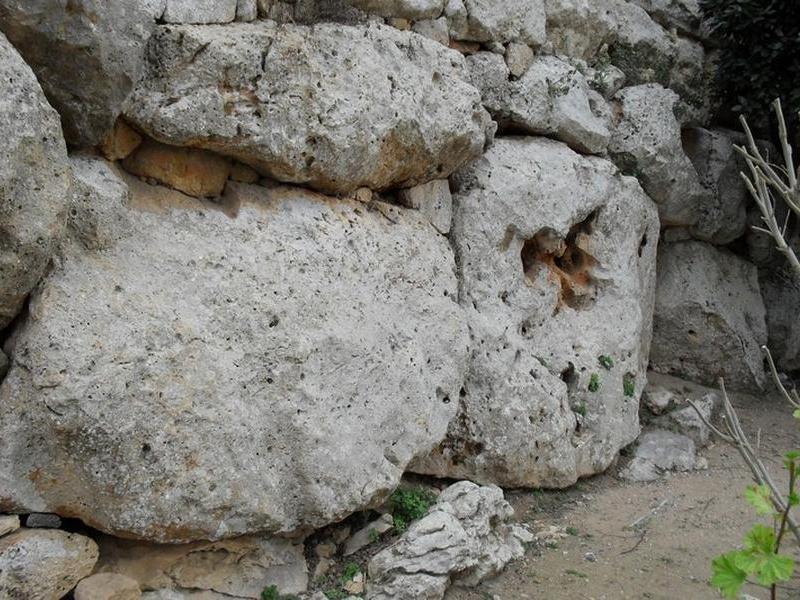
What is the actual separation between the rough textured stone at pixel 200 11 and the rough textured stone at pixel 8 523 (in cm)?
314

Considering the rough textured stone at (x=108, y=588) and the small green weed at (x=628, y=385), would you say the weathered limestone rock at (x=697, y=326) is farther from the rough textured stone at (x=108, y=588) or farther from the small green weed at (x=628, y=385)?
the rough textured stone at (x=108, y=588)

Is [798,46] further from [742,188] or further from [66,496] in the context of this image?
[66,496]

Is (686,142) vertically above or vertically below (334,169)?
above

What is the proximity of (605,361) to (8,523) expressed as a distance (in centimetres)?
547

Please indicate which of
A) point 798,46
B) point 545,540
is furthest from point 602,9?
point 545,540

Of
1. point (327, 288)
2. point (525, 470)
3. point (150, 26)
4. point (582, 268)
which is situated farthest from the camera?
point (582, 268)

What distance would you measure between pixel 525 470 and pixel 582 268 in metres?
2.39

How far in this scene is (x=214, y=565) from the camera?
195 inches

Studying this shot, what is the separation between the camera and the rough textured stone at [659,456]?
7.69m

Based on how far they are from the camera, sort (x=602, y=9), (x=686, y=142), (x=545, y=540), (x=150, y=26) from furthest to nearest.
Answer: (x=686, y=142) < (x=602, y=9) < (x=545, y=540) < (x=150, y=26)

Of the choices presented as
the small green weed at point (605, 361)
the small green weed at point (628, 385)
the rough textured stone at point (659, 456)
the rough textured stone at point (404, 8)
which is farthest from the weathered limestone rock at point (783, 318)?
the rough textured stone at point (404, 8)

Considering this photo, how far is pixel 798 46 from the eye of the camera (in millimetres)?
8180

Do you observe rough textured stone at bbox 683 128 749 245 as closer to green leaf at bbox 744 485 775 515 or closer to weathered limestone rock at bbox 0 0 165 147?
weathered limestone rock at bbox 0 0 165 147

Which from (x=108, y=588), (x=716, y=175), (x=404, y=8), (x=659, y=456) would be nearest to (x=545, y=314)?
(x=659, y=456)
